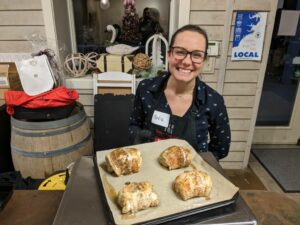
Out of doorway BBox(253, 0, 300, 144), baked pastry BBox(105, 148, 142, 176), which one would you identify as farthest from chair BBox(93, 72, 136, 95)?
doorway BBox(253, 0, 300, 144)

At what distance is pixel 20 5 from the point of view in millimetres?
1738

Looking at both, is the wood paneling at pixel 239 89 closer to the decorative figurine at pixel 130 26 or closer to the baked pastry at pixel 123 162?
the decorative figurine at pixel 130 26

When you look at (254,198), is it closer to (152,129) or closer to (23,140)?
(152,129)

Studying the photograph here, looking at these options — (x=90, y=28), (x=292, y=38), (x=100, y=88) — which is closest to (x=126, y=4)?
(x=90, y=28)

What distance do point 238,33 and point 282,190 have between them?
1.37 metres

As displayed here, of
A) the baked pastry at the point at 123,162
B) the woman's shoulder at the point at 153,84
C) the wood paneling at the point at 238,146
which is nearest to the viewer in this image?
the baked pastry at the point at 123,162

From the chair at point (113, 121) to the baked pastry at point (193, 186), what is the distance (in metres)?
1.36

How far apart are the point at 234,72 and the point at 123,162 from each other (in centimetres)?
154

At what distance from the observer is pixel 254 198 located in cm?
78

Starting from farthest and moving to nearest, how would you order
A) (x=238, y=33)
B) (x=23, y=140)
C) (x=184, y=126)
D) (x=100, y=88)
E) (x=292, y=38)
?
1. (x=292, y=38)
2. (x=100, y=88)
3. (x=238, y=33)
4. (x=23, y=140)
5. (x=184, y=126)

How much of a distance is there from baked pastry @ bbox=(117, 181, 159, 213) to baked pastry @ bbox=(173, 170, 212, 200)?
0.07 meters

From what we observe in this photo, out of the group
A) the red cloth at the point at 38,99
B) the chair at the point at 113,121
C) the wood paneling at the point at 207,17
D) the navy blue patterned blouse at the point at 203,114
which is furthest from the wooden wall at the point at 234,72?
the red cloth at the point at 38,99

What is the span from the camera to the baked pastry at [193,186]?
0.61 meters

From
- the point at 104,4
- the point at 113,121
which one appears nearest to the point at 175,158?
the point at 113,121
